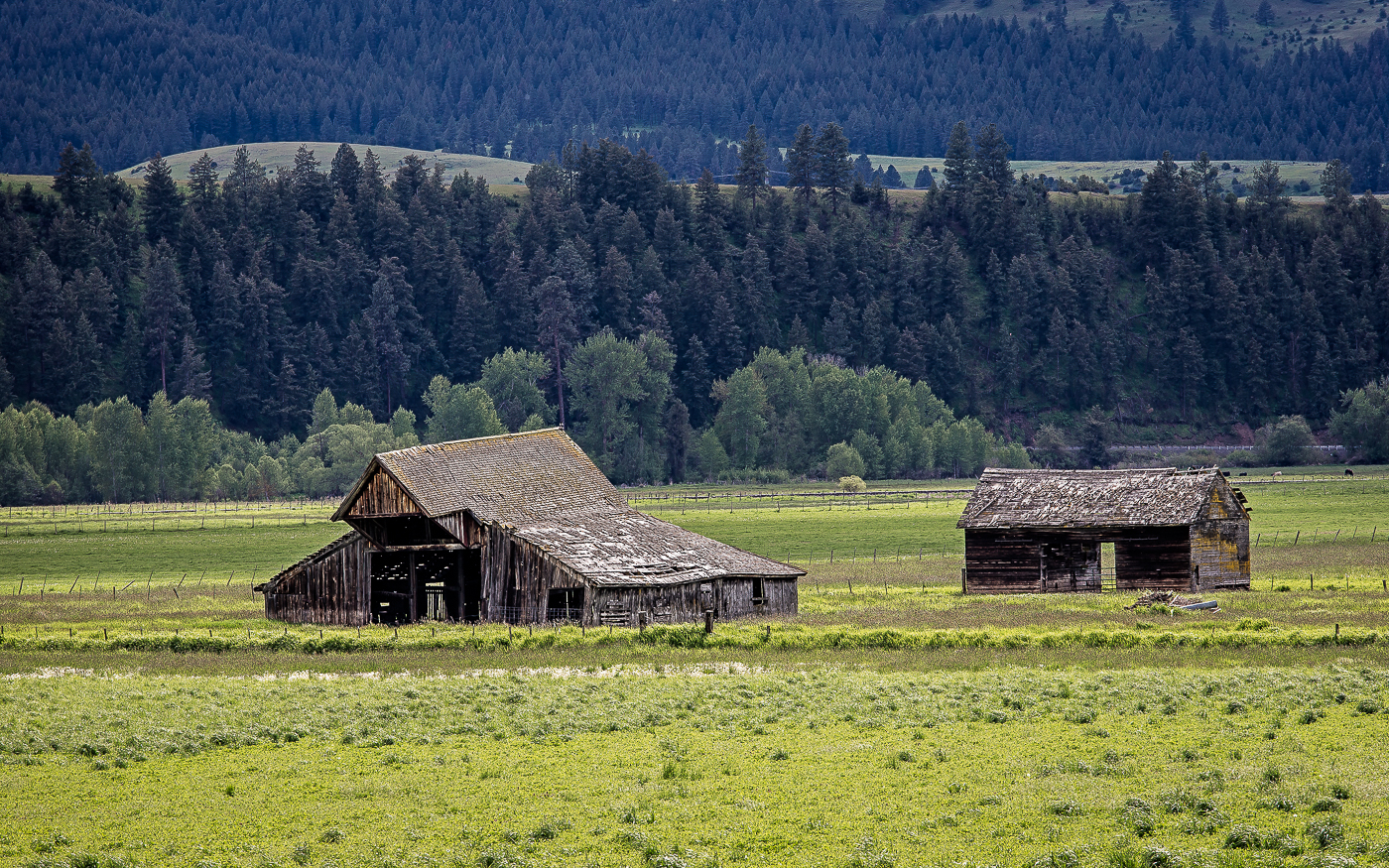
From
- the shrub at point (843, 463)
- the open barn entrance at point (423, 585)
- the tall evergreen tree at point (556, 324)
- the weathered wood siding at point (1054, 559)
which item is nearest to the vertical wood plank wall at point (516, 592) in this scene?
the open barn entrance at point (423, 585)

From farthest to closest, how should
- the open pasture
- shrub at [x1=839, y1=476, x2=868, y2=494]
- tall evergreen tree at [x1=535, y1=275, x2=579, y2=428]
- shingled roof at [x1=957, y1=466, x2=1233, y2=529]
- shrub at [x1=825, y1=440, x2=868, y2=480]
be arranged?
tall evergreen tree at [x1=535, y1=275, x2=579, y2=428]
shrub at [x1=825, y1=440, x2=868, y2=480]
shrub at [x1=839, y1=476, x2=868, y2=494]
shingled roof at [x1=957, y1=466, x2=1233, y2=529]
the open pasture

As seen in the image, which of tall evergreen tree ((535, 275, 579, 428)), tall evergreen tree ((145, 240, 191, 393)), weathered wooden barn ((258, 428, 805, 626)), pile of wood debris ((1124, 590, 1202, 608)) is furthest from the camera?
tall evergreen tree ((535, 275, 579, 428))

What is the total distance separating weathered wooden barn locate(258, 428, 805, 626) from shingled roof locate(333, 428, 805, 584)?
73mm

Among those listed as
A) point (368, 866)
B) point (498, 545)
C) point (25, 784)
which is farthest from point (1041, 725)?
point (498, 545)

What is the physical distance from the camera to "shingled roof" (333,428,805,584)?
51.6m

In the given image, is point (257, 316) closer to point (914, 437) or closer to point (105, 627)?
point (914, 437)

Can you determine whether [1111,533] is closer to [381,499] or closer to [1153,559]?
[1153,559]

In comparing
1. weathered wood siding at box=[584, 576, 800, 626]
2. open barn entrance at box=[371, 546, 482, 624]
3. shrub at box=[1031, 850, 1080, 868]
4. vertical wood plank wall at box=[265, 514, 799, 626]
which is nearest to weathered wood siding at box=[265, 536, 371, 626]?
vertical wood plank wall at box=[265, 514, 799, 626]

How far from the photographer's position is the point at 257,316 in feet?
620

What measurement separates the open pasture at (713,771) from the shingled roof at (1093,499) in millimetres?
25949

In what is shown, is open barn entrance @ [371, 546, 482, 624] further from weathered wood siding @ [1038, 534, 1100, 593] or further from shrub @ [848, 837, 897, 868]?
shrub @ [848, 837, 897, 868]

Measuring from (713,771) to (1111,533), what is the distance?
3957cm

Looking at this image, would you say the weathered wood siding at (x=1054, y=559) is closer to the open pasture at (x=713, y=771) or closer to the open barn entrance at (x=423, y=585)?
the open barn entrance at (x=423, y=585)

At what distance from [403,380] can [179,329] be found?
27691mm
